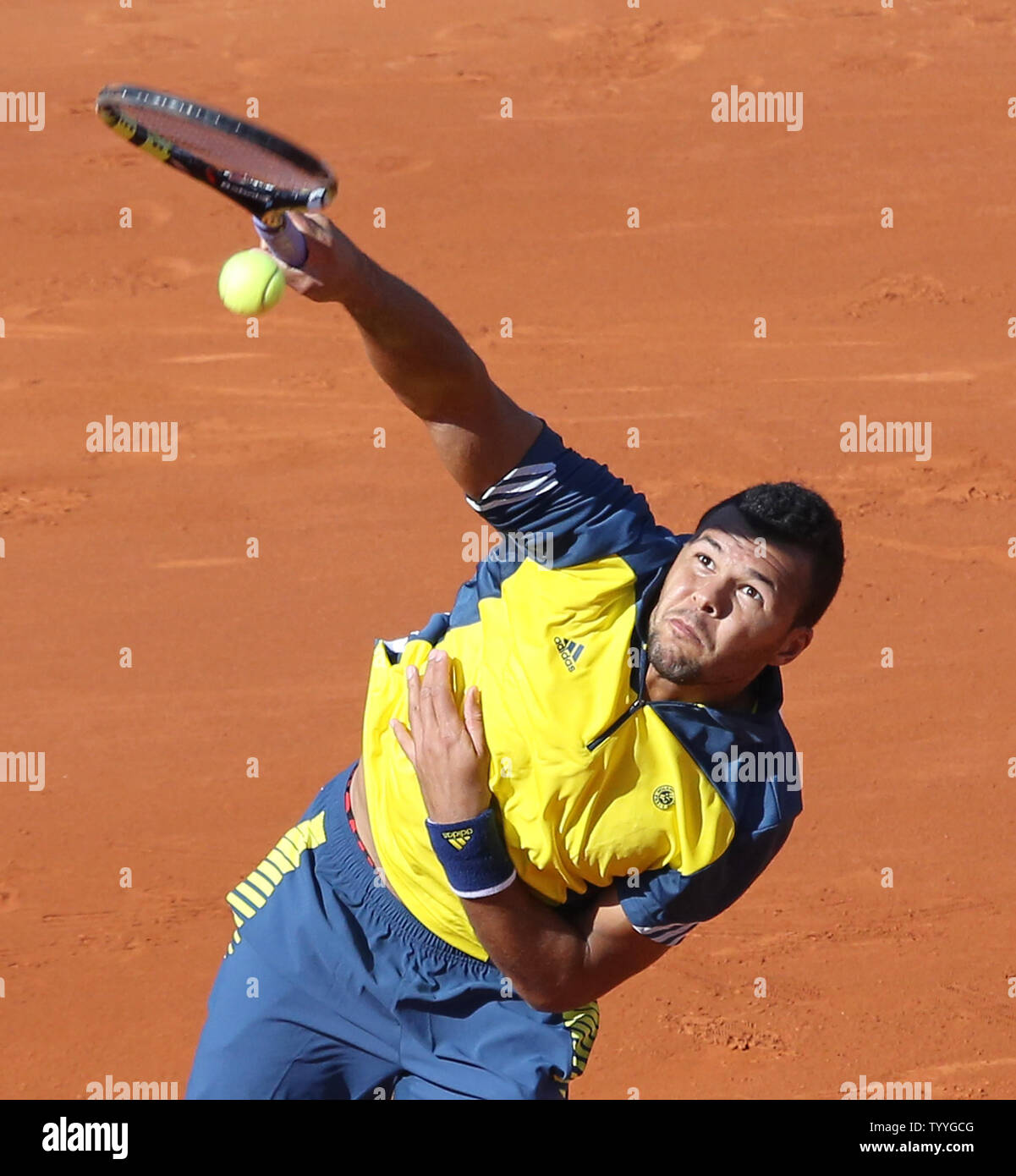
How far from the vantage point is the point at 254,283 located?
124 inches

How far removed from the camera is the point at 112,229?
11.3 meters

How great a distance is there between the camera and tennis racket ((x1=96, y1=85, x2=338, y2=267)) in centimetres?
329

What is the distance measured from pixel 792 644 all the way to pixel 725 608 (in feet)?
1.02

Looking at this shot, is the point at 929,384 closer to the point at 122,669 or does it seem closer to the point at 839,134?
the point at 839,134

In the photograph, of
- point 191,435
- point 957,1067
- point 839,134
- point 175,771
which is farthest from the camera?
point 839,134

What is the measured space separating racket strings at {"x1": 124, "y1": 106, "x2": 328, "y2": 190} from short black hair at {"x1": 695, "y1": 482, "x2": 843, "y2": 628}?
1.25 meters

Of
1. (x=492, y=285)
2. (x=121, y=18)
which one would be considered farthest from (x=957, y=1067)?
(x=121, y=18)

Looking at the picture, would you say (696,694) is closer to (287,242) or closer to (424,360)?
(424,360)

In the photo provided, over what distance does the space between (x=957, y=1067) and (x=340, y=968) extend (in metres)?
3.06
